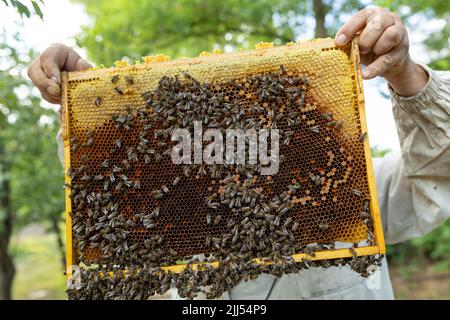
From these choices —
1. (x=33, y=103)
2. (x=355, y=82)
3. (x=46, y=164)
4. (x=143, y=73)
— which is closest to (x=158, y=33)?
(x=46, y=164)

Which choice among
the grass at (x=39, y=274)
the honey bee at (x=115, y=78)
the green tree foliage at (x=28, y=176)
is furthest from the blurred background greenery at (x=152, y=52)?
the grass at (x=39, y=274)

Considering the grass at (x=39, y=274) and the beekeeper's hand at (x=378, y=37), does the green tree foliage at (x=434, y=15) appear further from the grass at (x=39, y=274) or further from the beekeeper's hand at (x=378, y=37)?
the grass at (x=39, y=274)

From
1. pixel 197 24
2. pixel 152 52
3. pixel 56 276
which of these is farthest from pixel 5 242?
pixel 56 276

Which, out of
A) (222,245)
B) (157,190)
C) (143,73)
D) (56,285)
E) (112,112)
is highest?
(143,73)

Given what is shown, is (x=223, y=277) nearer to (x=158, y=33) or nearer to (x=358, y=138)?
(x=358, y=138)

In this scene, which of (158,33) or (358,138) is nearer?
(358,138)

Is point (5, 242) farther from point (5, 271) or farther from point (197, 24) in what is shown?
point (197, 24)

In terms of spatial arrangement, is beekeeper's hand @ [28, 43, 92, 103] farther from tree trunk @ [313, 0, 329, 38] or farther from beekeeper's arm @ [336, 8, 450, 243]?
tree trunk @ [313, 0, 329, 38]
